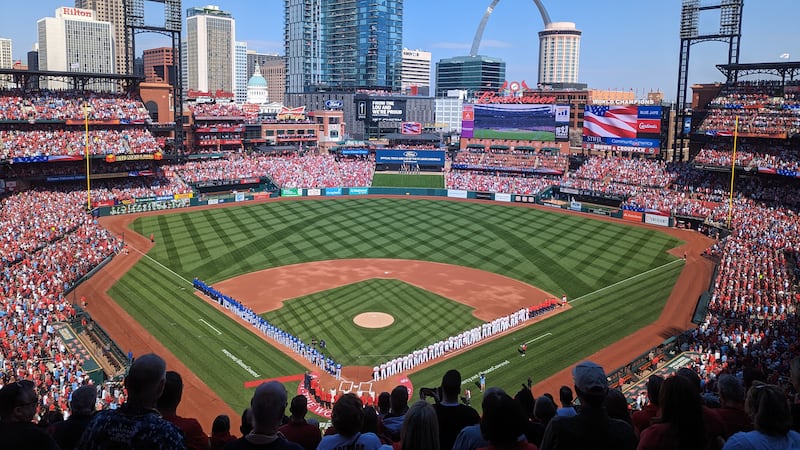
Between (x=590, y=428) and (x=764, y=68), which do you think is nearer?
(x=590, y=428)

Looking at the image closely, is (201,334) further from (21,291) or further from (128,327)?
(21,291)

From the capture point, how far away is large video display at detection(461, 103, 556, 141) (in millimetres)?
81000

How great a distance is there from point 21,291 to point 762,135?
57.5 m

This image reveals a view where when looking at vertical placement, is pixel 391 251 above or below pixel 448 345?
above

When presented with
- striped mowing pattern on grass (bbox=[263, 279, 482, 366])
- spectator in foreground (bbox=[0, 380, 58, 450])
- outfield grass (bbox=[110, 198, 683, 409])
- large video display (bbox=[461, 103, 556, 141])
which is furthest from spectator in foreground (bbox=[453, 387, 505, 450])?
large video display (bbox=[461, 103, 556, 141])

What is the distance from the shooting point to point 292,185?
7225 cm

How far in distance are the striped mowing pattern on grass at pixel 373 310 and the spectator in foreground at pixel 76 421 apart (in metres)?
21.2

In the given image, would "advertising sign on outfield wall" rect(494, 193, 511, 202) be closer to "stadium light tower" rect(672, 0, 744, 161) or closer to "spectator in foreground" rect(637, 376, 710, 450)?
"stadium light tower" rect(672, 0, 744, 161)

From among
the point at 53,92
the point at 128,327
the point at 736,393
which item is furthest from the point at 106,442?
the point at 53,92

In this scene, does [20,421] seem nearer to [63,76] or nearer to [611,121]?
[63,76]

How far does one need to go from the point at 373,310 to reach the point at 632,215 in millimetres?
34042

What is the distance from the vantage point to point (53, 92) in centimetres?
6228

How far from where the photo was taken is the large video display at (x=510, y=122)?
8100cm

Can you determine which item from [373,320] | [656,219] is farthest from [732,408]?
[656,219]
